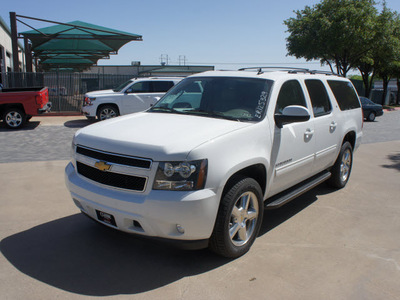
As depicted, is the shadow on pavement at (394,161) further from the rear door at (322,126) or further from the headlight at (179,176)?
the headlight at (179,176)

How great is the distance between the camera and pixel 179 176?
3.15 m

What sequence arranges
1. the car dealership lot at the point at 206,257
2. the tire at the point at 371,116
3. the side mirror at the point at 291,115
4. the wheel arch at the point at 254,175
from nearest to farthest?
the car dealership lot at the point at 206,257
the wheel arch at the point at 254,175
the side mirror at the point at 291,115
the tire at the point at 371,116

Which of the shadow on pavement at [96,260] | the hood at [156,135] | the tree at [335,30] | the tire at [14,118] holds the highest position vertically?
the tree at [335,30]

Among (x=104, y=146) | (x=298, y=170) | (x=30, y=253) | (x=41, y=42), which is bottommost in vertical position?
(x=30, y=253)

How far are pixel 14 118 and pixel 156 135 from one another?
34.9ft

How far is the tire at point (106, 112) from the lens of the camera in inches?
561

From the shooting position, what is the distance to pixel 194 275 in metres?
3.43

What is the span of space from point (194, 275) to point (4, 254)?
197cm

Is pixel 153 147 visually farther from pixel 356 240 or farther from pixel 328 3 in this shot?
pixel 328 3

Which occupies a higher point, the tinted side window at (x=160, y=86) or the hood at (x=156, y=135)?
the tinted side window at (x=160, y=86)

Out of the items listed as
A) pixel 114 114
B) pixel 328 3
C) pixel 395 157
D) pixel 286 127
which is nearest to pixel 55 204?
pixel 286 127

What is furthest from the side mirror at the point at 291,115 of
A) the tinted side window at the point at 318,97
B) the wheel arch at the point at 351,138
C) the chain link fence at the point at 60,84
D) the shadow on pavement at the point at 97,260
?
the chain link fence at the point at 60,84

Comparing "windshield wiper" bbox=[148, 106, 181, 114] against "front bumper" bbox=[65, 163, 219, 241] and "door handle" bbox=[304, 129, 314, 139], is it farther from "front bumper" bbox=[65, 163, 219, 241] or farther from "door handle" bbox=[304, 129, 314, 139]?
"door handle" bbox=[304, 129, 314, 139]

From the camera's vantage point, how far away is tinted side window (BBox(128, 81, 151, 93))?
14.7 metres
